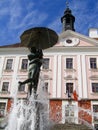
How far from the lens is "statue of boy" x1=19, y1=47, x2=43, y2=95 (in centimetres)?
851

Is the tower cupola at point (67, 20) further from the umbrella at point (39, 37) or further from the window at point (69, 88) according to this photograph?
the umbrella at point (39, 37)

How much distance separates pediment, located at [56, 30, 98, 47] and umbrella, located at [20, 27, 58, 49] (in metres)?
18.4

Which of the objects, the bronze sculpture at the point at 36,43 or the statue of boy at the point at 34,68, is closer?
the statue of boy at the point at 34,68

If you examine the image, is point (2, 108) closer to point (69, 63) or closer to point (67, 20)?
point (69, 63)

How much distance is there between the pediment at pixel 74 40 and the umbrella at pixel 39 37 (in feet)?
60.4

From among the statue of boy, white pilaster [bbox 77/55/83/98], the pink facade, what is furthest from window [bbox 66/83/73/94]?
the statue of boy

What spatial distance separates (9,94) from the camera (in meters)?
25.1

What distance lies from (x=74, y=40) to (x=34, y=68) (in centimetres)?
2003

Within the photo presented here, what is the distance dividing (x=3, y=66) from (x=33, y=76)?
19400 millimetres

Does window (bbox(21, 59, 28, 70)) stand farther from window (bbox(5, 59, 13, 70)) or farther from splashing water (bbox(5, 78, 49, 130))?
splashing water (bbox(5, 78, 49, 130))

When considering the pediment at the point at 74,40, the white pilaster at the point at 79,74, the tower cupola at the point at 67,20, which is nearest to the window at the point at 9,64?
the pediment at the point at 74,40

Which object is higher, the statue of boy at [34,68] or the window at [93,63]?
the window at [93,63]

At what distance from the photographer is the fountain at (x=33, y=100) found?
759 centimetres

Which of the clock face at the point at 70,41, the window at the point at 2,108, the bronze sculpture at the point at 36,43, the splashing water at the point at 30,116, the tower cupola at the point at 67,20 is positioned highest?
the tower cupola at the point at 67,20
